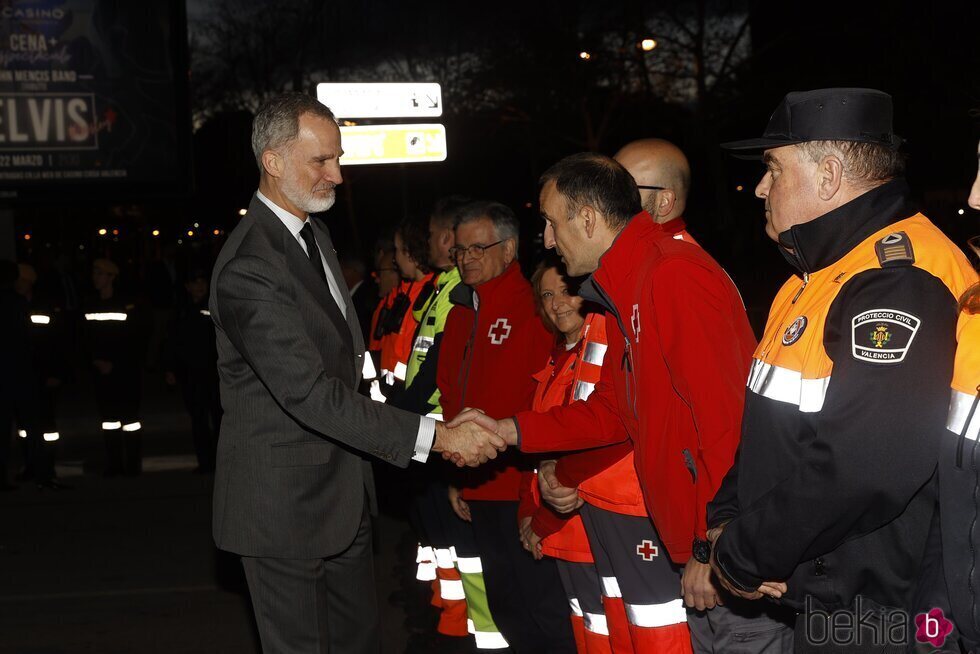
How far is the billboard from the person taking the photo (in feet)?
40.3

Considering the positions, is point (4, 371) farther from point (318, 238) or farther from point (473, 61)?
point (473, 61)

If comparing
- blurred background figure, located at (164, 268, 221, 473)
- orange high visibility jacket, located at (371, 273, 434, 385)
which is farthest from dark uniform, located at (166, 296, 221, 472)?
orange high visibility jacket, located at (371, 273, 434, 385)

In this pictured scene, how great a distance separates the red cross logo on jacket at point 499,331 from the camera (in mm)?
5113

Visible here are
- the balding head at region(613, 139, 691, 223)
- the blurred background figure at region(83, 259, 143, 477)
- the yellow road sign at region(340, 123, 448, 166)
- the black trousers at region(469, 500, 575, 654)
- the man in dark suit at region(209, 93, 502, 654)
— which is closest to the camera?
the man in dark suit at region(209, 93, 502, 654)

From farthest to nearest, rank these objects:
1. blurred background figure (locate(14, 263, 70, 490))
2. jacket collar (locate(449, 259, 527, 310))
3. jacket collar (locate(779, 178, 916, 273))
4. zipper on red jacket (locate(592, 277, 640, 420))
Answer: blurred background figure (locate(14, 263, 70, 490))
jacket collar (locate(449, 259, 527, 310))
zipper on red jacket (locate(592, 277, 640, 420))
jacket collar (locate(779, 178, 916, 273))

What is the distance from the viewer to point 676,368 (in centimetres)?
314

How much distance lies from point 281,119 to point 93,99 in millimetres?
9822

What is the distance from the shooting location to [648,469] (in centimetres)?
324

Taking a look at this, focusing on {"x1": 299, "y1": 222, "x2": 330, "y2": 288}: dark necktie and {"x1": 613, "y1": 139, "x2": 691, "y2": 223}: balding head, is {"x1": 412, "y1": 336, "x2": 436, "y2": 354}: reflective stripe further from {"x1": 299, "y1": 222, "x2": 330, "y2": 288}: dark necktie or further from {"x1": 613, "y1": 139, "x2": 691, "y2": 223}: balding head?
{"x1": 299, "y1": 222, "x2": 330, "y2": 288}: dark necktie

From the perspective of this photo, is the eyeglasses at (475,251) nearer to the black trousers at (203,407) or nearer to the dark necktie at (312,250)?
A: the dark necktie at (312,250)

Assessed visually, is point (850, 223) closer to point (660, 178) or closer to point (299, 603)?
point (660, 178)

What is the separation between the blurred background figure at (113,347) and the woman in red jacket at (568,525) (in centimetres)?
658

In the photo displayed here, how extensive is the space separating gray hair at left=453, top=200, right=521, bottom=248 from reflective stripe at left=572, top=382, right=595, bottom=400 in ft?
5.04

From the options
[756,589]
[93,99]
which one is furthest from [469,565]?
[93,99]
